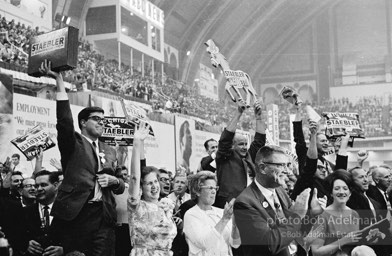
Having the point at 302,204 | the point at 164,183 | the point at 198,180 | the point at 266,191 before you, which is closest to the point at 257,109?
the point at 164,183

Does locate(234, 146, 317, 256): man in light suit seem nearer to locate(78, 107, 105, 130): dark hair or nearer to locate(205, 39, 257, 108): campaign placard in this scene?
locate(78, 107, 105, 130): dark hair

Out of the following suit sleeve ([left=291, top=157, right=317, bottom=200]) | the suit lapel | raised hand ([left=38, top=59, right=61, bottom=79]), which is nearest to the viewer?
the suit lapel

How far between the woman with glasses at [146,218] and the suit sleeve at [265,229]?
98 centimetres

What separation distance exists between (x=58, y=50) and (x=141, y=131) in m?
0.78

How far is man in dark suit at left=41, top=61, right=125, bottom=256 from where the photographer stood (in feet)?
11.5

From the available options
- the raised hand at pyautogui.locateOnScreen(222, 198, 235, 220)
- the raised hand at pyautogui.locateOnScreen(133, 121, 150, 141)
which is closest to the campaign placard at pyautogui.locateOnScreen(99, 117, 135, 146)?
the raised hand at pyautogui.locateOnScreen(133, 121, 150, 141)

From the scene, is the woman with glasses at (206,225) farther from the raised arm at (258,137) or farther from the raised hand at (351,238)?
the raised arm at (258,137)

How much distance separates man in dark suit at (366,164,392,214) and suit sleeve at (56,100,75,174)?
8.91 feet

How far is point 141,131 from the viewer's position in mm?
3951

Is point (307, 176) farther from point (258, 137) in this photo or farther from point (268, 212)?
point (268, 212)

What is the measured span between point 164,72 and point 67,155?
1891 cm

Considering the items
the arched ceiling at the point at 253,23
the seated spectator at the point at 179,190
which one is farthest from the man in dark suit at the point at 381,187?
the arched ceiling at the point at 253,23

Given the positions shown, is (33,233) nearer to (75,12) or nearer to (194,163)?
(194,163)

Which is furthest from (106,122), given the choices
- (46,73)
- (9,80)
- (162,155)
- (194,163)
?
(194,163)
